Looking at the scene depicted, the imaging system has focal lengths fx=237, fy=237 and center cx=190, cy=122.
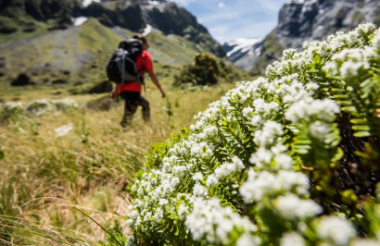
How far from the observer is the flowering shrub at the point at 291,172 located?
73 centimetres

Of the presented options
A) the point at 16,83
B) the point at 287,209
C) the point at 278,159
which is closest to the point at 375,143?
the point at 278,159

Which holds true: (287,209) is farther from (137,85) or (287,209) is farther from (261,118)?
(137,85)

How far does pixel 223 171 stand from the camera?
47.0 inches

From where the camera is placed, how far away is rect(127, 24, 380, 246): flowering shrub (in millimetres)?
733

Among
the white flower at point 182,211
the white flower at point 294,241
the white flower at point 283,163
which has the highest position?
the white flower at point 283,163

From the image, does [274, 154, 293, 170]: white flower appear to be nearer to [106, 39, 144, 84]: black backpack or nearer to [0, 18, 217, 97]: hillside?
[106, 39, 144, 84]: black backpack

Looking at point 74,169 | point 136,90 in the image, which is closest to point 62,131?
point 136,90

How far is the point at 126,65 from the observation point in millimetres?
6914

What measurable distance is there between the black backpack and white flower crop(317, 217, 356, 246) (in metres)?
6.90

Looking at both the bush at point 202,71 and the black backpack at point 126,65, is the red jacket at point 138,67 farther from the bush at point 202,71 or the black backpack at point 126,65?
the bush at point 202,71

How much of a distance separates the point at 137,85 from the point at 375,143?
653 cm

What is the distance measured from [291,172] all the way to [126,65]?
22.1 feet

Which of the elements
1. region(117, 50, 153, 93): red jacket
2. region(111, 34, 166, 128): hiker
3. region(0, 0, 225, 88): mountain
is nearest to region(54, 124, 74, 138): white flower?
region(111, 34, 166, 128): hiker

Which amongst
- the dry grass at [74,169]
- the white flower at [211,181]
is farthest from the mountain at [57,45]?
the white flower at [211,181]
